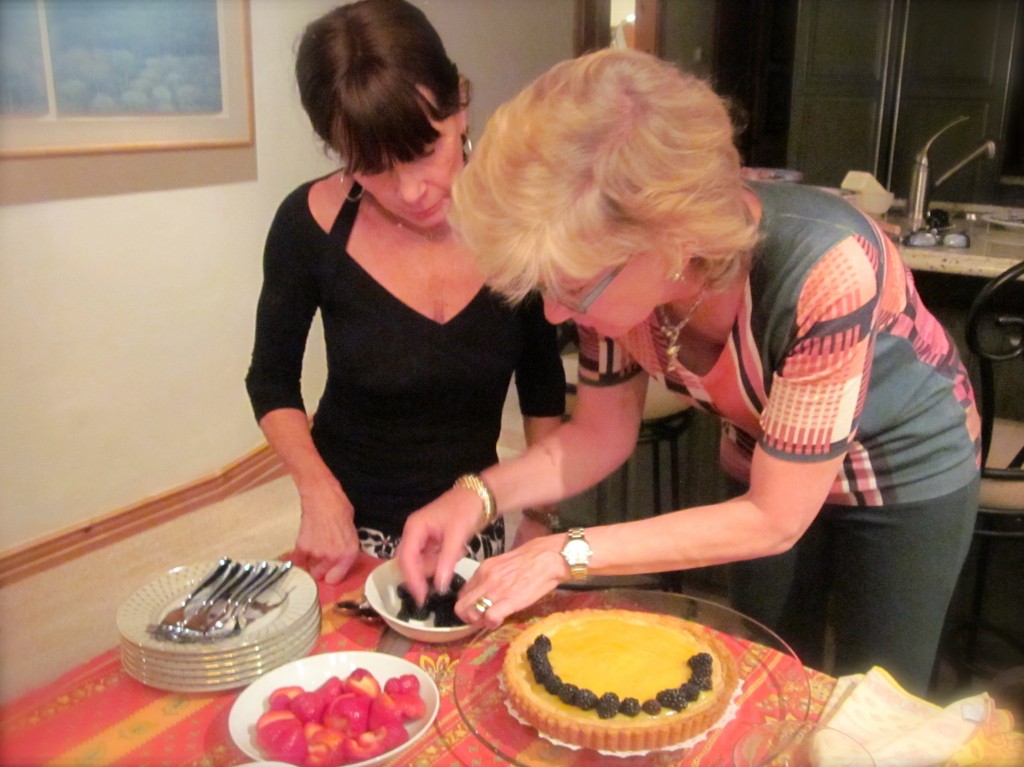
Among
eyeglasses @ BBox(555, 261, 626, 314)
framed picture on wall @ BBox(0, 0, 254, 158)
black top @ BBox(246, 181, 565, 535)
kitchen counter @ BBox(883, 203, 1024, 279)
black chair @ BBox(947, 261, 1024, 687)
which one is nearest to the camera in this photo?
framed picture on wall @ BBox(0, 0, 254, 158)

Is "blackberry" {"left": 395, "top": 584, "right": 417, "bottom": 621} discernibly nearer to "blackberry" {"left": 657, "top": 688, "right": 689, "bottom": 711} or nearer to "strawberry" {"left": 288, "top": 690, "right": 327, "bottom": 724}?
"strawberry" {"left": 288, "top": 690, "right": 327, "bottom": 724}

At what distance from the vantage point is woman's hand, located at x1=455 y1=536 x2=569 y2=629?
71cm

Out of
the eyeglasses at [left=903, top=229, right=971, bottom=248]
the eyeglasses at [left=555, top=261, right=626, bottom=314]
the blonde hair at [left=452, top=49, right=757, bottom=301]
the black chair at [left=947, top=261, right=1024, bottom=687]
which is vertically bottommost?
the black chair at [left=947, top=261, right=1024, bottom=687]

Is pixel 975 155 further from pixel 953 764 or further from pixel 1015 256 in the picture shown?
pixel 1015 256

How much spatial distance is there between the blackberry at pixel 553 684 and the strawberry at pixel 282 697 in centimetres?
18

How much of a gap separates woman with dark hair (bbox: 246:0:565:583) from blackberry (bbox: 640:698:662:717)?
11.6 inches

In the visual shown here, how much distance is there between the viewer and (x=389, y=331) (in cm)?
98

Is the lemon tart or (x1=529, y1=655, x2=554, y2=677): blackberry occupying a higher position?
(x1=529, y1=655, x2=554, y2=677): blackberry

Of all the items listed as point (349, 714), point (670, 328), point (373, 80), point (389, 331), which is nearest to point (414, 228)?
point (389, 331)

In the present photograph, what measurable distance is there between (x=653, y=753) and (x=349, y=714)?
0.21 metres

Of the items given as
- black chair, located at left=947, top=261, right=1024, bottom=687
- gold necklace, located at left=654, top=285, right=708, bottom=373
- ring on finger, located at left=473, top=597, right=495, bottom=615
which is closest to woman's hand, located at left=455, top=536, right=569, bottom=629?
ring on finger, located at left=473, top=597, right=495, bottom=615

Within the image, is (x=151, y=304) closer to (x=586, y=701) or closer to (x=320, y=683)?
(x=320, y=683)

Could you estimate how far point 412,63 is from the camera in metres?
0.81

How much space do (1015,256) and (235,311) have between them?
1317mm
